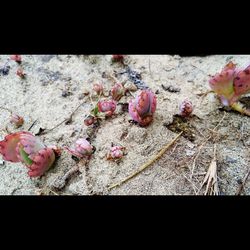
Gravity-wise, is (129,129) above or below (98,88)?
below

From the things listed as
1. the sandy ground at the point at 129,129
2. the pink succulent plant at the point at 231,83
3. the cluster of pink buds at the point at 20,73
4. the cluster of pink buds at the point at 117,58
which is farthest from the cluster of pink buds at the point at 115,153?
the cluster of pink buds at the point at 20,73

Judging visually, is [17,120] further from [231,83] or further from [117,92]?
[231,83]

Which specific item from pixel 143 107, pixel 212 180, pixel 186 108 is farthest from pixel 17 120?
pixel 212 180

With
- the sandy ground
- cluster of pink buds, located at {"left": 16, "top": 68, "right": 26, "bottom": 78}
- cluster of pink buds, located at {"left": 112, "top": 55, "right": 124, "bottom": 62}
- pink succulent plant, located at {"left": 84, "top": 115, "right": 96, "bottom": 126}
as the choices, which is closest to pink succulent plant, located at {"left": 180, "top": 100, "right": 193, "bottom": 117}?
the sandy ground

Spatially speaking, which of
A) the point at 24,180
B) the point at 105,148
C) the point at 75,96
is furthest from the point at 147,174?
the point at 75,96

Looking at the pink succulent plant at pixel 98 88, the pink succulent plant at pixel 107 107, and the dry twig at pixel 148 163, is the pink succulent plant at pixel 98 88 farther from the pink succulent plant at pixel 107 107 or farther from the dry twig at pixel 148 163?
the dry twig at pixel 148 163

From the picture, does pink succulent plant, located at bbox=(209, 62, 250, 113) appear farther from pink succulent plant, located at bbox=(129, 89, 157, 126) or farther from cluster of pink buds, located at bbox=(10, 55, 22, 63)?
cluster of pink buds, located at bbox=(10, 55, 22, 63)
